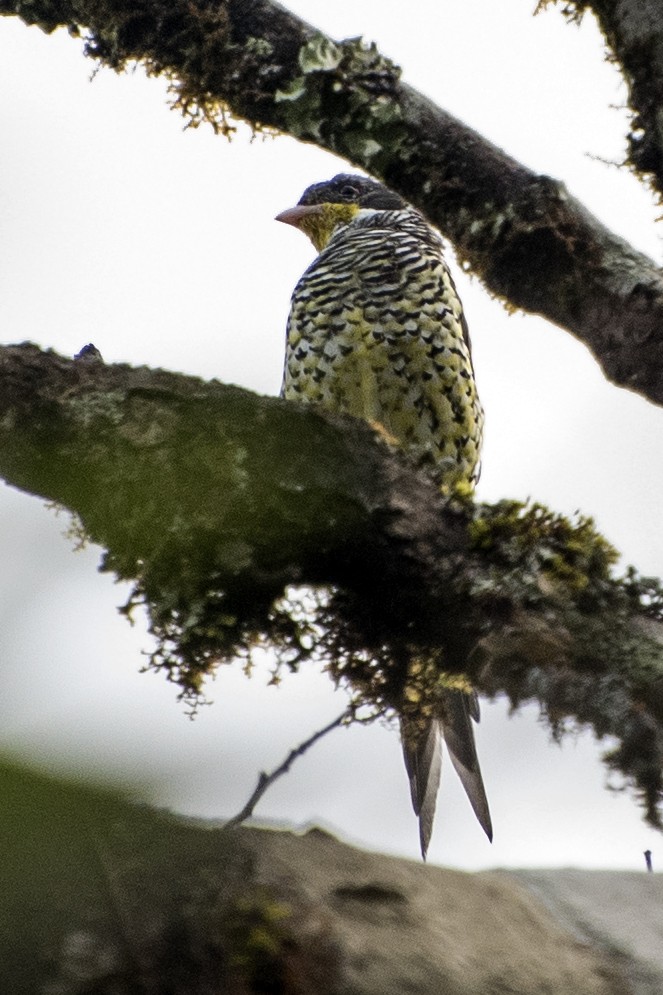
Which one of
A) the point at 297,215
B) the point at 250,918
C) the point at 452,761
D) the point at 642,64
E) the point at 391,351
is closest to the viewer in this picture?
the point at 250,918

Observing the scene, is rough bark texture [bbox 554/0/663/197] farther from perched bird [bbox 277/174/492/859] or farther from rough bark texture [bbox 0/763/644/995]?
perched bird [bbox 277/174/492/859]

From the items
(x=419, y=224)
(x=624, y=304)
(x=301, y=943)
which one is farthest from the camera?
(x=419, y=224)

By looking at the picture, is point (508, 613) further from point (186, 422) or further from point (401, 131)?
point (401, 131)

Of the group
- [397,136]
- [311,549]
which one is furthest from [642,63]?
[311,549]

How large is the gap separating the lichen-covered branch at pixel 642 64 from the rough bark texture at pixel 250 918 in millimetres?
1640

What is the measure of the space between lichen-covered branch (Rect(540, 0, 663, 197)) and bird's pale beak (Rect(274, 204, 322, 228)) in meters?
3.04

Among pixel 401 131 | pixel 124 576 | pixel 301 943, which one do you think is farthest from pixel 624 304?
pixel 301 943

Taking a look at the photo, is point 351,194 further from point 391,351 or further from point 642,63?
point 642,63

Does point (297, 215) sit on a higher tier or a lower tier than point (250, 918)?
higher

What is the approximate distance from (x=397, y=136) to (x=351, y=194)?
114 inches

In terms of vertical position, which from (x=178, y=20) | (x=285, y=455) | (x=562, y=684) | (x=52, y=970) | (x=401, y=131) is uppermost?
(x=178, y=20)

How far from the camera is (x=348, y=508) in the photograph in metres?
2.12

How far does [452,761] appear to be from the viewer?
10.2 feet

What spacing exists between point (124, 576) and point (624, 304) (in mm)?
1307
